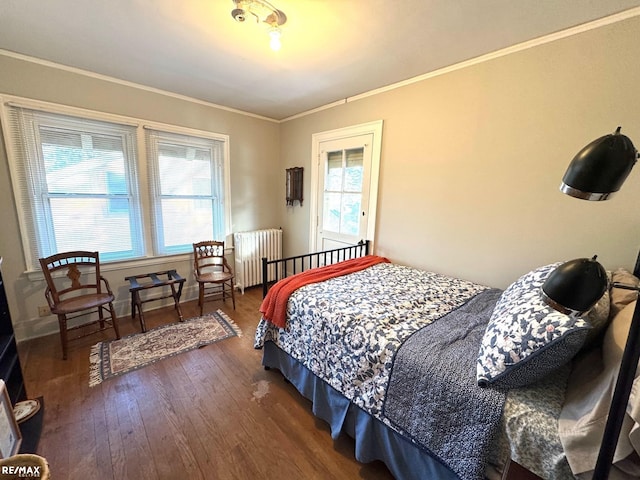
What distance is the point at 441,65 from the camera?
2172 millimetres

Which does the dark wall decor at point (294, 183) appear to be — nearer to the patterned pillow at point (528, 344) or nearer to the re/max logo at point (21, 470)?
the patterned pillow at point (528, 344)

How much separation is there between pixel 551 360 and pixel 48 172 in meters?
3.68

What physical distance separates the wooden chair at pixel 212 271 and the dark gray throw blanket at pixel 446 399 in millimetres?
A: 2261

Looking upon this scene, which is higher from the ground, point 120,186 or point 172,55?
point 172,55

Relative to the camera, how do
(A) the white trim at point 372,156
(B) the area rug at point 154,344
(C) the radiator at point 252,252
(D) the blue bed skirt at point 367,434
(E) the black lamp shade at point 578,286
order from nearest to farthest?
(E) the black lamp shade at point 578,286, (D) the blue bed skirt at point 367,434, (B) the area rug at point 154,344, (A) the white trim at point 372,156, (C) the radiator at point 252,252

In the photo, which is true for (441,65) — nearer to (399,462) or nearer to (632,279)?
(632,279)

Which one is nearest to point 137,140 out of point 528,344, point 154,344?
point 154,344

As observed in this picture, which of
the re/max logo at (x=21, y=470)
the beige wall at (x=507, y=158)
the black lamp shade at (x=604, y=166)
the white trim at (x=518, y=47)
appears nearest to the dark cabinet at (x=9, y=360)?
the re/max logo at (x=21, y=470)

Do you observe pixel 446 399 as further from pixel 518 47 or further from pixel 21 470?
pixel 518 47

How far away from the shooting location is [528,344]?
3.09ft

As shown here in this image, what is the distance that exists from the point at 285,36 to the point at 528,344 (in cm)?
217

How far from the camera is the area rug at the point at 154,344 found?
2.05 m

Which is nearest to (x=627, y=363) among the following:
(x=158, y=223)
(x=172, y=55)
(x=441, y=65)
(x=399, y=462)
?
(x=399, y=462)

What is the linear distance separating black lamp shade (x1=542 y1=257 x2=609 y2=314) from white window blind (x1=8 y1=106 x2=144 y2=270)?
3.38 meters
